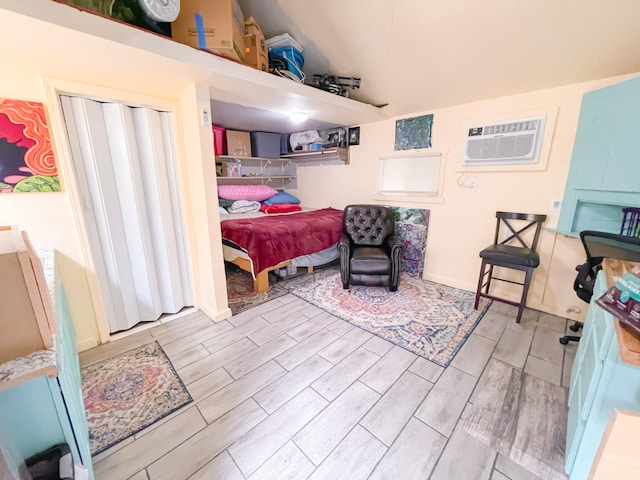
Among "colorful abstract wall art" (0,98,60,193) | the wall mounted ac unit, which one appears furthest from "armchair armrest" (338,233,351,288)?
"colorful abstract wall art" (0,98,60,193)

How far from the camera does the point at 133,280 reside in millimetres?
2215

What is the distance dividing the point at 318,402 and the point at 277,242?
1750mm

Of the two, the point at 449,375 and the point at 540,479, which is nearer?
the point at 540,479

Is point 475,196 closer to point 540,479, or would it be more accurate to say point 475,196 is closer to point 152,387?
point 540,479

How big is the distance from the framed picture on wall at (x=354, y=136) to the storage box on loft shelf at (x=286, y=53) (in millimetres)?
1475

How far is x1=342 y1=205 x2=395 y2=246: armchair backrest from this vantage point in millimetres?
3307

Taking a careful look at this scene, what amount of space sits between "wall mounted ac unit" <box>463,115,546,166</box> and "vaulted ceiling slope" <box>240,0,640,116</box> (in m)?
0.29

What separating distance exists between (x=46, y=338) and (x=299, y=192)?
4227mm

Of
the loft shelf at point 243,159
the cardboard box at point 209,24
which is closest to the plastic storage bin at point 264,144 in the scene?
the loft shelf at point 243,159

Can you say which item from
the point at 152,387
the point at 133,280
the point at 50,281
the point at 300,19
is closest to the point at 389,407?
the point at 152,387

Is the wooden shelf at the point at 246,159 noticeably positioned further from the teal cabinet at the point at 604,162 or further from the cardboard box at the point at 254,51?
the teal cabinet at the point at 604,162

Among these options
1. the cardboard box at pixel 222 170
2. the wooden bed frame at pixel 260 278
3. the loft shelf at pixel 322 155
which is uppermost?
the loft shelf at pixel 322 155

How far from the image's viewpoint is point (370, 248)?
3.14m

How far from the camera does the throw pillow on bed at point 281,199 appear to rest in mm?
4405
